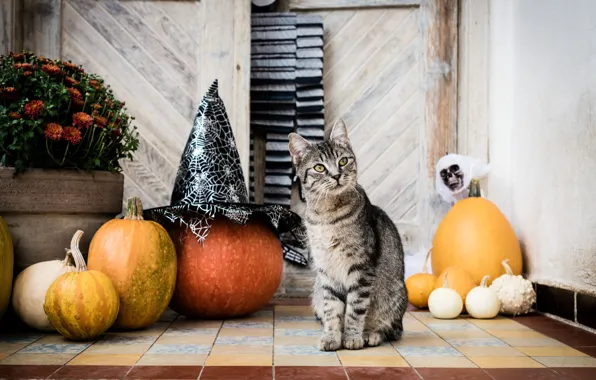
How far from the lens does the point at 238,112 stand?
13.3ft

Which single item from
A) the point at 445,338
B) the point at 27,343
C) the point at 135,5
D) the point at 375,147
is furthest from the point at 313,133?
the point at 27,343

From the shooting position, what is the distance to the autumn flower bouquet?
109 inches

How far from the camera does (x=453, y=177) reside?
3994mm

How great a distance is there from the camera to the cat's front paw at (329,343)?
7.89 ft

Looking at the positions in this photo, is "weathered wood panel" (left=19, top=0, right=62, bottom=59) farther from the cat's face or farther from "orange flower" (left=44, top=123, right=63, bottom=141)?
the cat's face

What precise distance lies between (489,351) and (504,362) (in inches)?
7.6

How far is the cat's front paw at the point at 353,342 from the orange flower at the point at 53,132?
1.57 meters

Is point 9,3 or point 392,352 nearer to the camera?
point 392,352

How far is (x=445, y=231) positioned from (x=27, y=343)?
7.78ft

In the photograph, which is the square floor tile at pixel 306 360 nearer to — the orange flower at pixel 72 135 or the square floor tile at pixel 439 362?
the square floor tile at pixel 439 362

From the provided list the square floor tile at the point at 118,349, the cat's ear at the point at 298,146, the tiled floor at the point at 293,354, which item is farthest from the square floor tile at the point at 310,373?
the cat's ear at the point at 298,146

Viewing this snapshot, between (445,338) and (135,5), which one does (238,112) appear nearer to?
(135,5)

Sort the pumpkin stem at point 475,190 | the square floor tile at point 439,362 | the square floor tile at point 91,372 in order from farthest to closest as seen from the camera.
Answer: the pumpkin stem at point 475,190 → the square floor tile at point 439,362 → the square floor tile at point 91,372

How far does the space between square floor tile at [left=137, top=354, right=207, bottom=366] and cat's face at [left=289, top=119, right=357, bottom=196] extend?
33.6 inches
